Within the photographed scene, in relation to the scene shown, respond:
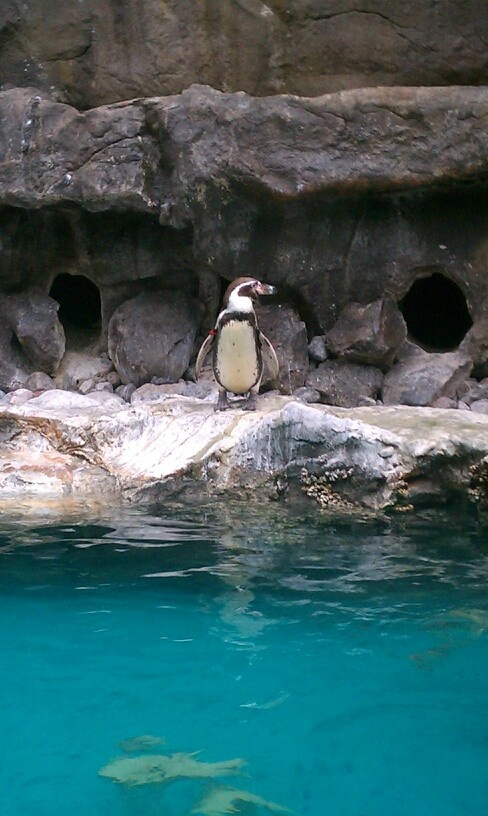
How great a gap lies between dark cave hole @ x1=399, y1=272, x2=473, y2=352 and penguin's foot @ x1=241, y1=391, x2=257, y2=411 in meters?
3.10

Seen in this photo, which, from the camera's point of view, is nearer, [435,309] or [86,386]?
[86,386]

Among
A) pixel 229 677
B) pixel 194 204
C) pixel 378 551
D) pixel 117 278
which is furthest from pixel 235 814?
pixel 117 278

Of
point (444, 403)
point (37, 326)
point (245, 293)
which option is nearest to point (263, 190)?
point (245, 293)

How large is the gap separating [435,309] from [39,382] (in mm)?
4222

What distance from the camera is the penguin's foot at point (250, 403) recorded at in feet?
19.6

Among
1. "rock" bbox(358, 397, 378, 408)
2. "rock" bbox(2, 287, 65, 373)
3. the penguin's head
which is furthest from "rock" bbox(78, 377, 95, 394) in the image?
"rock" bbox(358, 397, 378, 408)

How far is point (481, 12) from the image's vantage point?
23.1ft

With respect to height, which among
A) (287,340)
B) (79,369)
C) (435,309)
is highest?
(435,309)

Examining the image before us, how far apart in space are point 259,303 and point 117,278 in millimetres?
1453

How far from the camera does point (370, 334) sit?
24.3 ft

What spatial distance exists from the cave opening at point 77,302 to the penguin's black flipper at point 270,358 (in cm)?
254

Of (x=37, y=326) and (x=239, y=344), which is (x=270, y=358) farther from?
(x=37, y=326)

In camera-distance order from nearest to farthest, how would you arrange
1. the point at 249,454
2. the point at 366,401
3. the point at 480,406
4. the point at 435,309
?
1. the point at 249,454
2. the point at 480,406
3. the point at 366,401
4. the point at 435,309

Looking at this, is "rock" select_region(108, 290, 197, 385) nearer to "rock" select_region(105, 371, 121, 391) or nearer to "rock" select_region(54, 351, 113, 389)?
"rock" select_region(105, 371, 121, 391)
